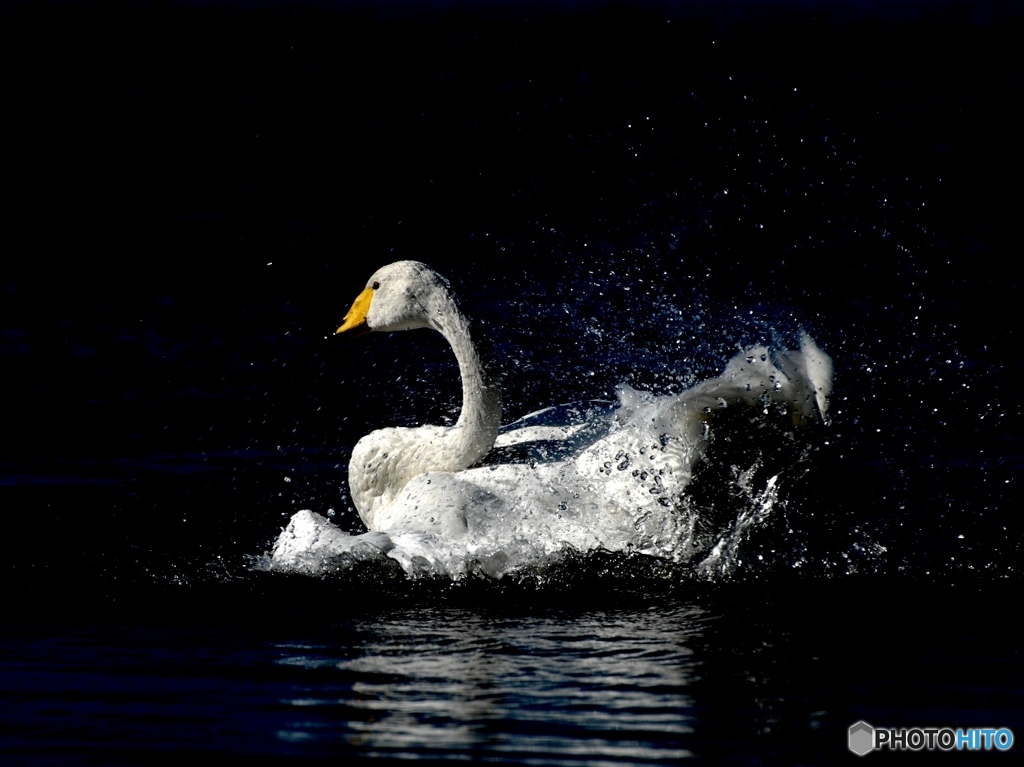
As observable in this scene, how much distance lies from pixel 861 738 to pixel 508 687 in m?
1.11

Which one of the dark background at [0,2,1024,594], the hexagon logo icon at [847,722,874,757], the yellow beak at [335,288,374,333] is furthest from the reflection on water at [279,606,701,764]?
the yellow beak at [335,288,374,333]

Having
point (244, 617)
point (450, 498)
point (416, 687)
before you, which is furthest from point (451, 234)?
point (416, 687)

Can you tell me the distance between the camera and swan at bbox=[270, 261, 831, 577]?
6.46 m

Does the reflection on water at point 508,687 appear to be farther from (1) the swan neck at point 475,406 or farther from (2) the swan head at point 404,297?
(2) the swan head at point 404,297

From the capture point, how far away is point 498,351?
403 inches

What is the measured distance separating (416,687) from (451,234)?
334 inches

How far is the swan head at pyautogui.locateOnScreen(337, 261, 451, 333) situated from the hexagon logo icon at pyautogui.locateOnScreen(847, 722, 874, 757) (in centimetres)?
377

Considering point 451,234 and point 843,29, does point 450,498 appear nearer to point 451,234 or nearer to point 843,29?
point 451,234

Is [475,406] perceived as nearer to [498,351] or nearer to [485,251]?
[498,351]

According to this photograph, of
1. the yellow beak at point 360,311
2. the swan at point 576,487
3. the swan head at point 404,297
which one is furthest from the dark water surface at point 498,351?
the yellow beak at point 360,311

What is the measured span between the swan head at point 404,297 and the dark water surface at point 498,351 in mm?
291

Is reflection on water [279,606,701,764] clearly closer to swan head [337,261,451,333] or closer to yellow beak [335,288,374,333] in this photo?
swan head [337,261,451,333]

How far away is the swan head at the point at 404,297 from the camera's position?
25.4ft

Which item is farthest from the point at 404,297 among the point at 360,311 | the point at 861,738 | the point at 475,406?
the point at 861,738
